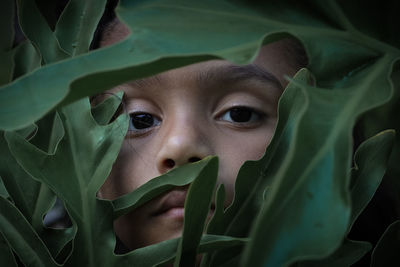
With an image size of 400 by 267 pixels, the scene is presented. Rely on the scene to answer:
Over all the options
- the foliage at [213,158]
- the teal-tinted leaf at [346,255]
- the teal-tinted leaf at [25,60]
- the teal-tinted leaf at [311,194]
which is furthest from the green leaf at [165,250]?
the teal-tinted leaf at [25,60]

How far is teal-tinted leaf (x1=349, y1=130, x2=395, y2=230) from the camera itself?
61 centimetres

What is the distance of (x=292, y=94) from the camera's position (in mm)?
618

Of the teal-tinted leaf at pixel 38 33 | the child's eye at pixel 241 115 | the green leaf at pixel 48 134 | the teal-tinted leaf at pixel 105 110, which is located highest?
the teal-tinted leaf at pixel 38 33

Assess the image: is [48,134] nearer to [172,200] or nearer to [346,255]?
[172,200]

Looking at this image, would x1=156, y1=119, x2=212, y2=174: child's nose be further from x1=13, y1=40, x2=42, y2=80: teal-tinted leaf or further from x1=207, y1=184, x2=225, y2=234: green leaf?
x1=13, y1=40, x2=42, y2=80: teal-tinted leaf

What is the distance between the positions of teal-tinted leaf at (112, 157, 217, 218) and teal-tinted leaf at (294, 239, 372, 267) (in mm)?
174

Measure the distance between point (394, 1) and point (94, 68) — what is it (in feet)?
0.98

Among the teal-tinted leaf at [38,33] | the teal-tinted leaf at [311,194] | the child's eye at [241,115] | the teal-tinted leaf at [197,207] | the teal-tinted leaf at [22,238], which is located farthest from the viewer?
the child's eye at [241,115]

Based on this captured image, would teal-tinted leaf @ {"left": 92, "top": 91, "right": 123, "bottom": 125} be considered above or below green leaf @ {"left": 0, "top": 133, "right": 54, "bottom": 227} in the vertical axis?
above

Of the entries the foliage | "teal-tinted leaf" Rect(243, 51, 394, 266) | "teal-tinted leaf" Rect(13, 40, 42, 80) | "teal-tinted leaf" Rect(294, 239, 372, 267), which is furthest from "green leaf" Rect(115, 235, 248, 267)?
"teal-tinted leaf" Rect(13, 40, 42, 80)

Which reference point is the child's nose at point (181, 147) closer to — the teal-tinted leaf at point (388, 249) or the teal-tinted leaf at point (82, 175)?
the teal-tinted leaf at point (82, 175)

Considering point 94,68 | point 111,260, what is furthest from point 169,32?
point 111,260

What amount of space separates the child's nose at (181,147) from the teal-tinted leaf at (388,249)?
10.6 inches

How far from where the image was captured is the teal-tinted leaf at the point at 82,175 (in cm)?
63
